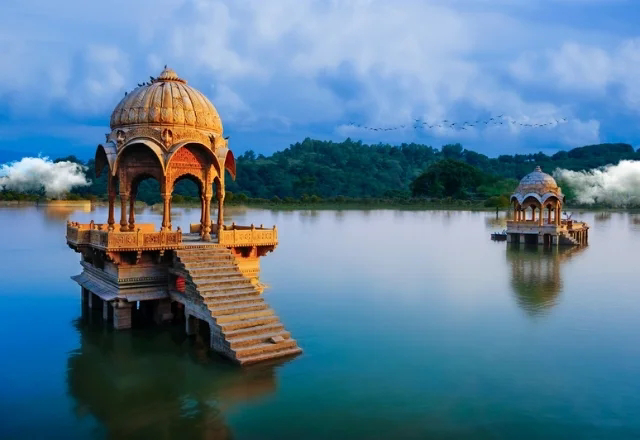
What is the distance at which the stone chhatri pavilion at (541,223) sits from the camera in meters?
36.6

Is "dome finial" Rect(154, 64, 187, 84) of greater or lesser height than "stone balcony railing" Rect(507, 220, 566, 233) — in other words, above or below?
above

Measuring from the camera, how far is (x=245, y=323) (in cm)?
1180

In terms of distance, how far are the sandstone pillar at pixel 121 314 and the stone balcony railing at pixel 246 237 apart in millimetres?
2677

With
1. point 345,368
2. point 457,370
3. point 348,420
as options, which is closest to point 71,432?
point 348,420

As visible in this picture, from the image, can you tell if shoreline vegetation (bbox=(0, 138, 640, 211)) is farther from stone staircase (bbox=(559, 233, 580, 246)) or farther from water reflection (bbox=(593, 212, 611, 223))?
stone staircase (bbox=(559, 233, 580, 246))

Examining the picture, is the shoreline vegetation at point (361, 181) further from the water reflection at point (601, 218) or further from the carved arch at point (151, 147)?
the carved arch at point (151, 147)

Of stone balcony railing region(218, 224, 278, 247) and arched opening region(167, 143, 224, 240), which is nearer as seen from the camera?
stone balcony railing region(218, 224, 278, 247)

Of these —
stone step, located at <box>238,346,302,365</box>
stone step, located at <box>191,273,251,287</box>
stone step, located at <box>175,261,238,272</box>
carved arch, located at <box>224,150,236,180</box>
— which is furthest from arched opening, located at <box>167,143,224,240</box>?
stone step, located at <box>238,346,302,365</box>

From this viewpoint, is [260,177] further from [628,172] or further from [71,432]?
[71,432]

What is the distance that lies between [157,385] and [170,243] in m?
4.05

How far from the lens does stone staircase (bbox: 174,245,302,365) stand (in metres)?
11.5

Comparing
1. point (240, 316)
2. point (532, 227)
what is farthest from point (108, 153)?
point (532, 227)

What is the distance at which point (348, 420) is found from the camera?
9164mm

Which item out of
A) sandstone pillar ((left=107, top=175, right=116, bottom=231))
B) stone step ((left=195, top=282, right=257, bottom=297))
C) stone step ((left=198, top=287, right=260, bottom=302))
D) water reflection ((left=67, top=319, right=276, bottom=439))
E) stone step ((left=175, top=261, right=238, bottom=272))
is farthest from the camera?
sandstone pillar ((left=107, top=175, right=116, bottom=231))
